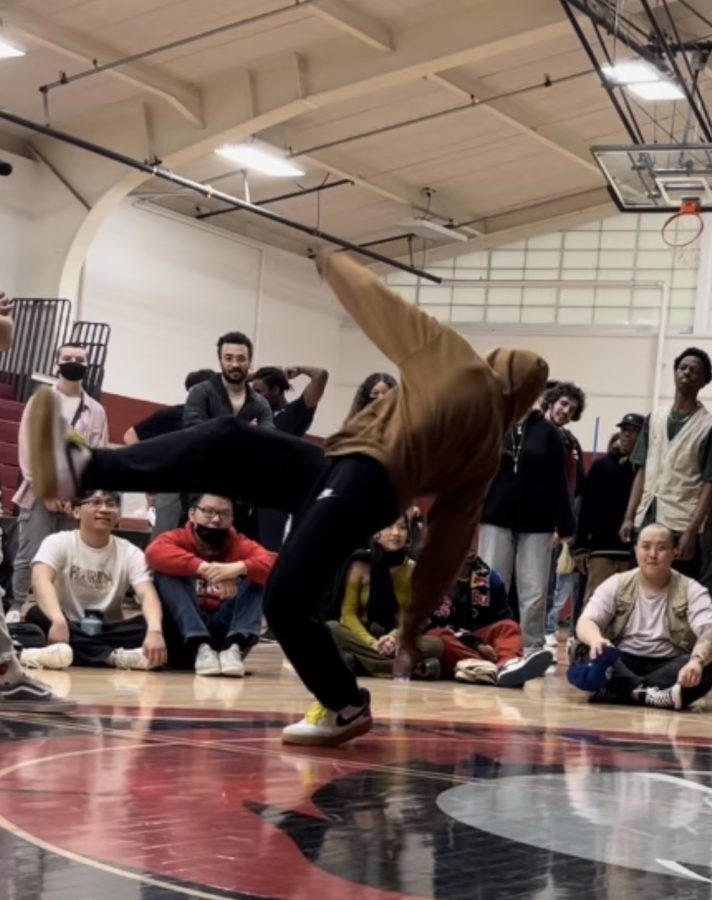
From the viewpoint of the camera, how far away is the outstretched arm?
3.65 metres

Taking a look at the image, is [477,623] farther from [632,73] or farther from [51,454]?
[632,73]

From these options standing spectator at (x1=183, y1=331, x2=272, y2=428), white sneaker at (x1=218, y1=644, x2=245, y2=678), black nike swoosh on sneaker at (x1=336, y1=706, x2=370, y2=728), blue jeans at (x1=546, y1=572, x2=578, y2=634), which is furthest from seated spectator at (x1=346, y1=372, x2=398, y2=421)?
blue jeans at (x1=546, y1=572, x2=578, y2=634)

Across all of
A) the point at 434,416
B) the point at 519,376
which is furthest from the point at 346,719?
the point at 519,376

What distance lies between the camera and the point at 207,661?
639 centimetres

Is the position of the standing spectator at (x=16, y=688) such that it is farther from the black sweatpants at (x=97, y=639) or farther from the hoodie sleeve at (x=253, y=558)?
the hoodie sleeve at (x=253, y=558)

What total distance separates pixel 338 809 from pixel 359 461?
0.94 metres

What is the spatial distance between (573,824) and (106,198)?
1457 cm

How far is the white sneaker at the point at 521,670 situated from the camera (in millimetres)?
7031

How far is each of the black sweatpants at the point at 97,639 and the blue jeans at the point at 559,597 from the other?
17.7 feet

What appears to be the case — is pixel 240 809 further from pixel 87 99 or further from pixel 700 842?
pixel 87 99

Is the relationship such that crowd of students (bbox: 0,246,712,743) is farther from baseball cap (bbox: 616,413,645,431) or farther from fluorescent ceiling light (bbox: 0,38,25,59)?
fluorescent ceiling light (bbox: 0,38,25,59)

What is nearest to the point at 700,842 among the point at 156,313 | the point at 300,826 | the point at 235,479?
the point at 300,826

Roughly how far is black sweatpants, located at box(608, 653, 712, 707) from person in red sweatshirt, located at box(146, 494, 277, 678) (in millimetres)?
1594

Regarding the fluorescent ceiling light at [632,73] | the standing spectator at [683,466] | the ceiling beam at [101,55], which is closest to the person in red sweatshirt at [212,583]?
the standing spectator at [683,466]
